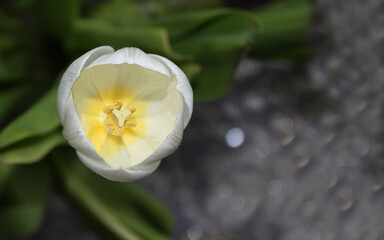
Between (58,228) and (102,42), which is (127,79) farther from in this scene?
(58,228)

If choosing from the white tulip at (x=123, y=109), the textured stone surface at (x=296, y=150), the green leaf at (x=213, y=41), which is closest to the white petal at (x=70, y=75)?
the white tulip at (x=123, y=109)

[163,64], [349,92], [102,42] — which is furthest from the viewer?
[349,92]

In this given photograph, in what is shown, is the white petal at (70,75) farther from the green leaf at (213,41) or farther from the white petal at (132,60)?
the green leaf at (213,41)

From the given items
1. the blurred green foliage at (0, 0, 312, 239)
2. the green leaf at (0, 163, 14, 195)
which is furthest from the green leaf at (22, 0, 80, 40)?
the green leaf at (0, 163, 14, 195)

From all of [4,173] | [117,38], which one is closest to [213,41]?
[117,38]

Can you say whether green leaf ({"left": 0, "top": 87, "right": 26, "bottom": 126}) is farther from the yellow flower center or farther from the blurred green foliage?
the yellow flower center

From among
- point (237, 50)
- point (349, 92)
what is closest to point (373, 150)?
point (349, 92)
